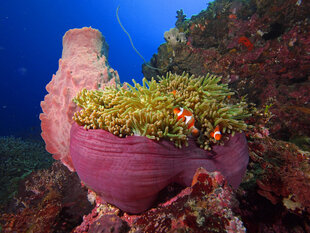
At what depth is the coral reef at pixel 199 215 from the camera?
4.21 feet

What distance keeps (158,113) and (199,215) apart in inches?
40.2

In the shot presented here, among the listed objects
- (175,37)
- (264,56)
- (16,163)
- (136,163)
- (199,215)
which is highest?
(175,37)

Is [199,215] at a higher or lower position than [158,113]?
lower

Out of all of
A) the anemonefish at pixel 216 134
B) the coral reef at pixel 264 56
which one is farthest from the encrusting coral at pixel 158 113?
the coral reef at pixel 264 56

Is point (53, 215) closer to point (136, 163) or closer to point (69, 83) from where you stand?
point (136, 163)

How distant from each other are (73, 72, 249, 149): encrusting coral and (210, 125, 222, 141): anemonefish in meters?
0.04

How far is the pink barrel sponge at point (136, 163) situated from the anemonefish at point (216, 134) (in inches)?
5.9

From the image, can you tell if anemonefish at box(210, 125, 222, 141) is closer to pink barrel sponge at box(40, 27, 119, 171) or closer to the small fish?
pink barrel sponge at box(40, 27, 119, 171)

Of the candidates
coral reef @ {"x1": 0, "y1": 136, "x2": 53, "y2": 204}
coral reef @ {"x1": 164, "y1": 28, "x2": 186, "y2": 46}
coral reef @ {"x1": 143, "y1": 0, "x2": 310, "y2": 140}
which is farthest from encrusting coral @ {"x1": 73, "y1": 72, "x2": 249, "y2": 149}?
coral reef @ {"x1": 0, "y1": 136, "x2": 53, "y2": 204}

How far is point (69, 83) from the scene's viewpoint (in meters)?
3.75

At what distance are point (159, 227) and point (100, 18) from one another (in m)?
71.3

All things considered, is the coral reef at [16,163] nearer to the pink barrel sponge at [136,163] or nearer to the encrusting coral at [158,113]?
the pink barrel sponge at [136,163]

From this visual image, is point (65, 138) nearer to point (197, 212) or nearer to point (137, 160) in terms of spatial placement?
point (137, 160)

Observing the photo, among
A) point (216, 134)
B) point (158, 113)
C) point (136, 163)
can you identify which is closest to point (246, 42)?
point (216, 134)
